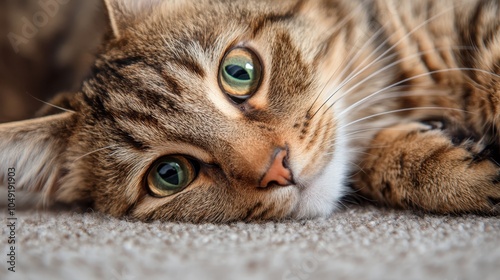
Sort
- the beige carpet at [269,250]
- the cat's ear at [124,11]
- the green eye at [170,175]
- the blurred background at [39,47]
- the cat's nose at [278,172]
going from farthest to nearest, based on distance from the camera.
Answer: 1. the blurred background at [39,47]
2. the cat's ear at [124,11]
3. the green eye at [170,175]
4. the cat's nose at [278,172]
5. the beige carpet at [269,250]

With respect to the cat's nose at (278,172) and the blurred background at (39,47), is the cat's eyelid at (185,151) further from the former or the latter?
the blurred background at (39,47)

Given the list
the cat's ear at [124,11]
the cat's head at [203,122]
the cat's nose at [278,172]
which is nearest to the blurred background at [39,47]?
the cat's ear at [124,11]

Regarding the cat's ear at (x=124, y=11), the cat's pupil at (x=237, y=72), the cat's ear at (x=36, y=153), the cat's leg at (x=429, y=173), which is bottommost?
the cat's ear at (x=36, y=153)

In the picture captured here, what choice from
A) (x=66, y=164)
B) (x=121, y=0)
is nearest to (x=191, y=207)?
(x=66, y=164)

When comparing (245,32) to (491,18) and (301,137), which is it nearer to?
(301,137)

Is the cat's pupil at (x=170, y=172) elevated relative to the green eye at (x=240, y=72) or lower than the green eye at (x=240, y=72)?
lower

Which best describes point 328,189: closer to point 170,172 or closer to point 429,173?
point 429,173

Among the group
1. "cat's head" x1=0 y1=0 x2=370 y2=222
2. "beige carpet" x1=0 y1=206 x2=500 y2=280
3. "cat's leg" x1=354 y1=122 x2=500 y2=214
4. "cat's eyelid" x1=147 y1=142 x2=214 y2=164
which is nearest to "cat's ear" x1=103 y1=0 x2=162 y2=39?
"cat's head" x1=0 y1=0 x2=370 y2=222
